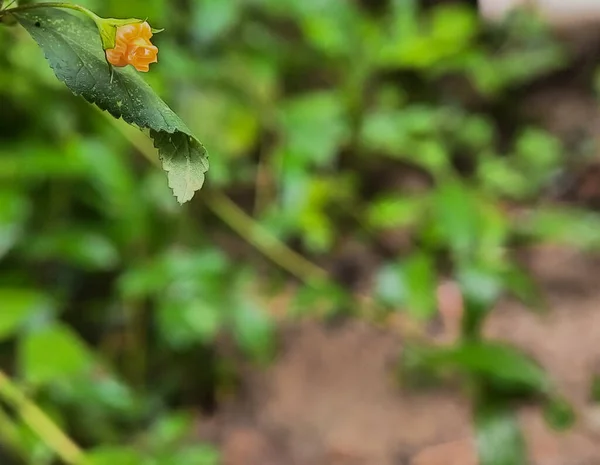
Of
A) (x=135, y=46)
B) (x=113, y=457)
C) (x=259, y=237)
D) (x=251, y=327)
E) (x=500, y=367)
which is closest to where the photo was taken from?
(x=135, y=46)

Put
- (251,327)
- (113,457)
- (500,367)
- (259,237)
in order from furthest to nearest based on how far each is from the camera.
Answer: (259,237)
(251,327)
(500,367)
(113,457)

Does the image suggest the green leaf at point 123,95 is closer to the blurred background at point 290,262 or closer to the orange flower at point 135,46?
the orange flower at point 135,46

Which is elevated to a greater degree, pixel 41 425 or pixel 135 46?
pixel 41 425

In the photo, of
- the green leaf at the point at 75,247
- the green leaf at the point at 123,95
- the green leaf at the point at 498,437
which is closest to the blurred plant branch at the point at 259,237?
the green leaf at the point at 75,247

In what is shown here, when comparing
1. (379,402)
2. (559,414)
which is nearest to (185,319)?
(379,402)

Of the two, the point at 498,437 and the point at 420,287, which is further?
the point at 420,287

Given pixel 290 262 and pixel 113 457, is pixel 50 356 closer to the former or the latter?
pixel 113 457

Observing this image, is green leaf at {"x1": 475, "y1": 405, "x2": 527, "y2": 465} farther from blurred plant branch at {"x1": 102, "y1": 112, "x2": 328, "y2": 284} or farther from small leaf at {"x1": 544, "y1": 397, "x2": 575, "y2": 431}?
blurred plant branch at {"x1": 102, "y1": 112, "x2": 328, "y2": 284}
